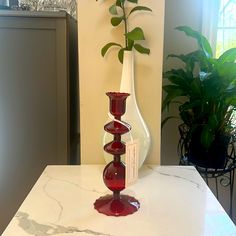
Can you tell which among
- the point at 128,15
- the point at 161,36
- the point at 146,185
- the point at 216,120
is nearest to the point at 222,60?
the point at 216,120

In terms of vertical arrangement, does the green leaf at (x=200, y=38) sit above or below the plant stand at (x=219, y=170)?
above

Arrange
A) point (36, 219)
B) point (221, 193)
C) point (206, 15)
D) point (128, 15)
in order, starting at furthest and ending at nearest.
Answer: point (221, 193) → point (206, 15) → point (128, 15) → point (36, 219)

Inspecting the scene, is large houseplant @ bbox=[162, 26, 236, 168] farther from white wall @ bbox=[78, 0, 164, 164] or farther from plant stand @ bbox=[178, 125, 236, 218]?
white wall @ bbox=[78, 0, 164, 164]

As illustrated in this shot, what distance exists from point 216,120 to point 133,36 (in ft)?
2.22

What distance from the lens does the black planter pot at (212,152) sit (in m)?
1.61

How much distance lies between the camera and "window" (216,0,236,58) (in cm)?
199

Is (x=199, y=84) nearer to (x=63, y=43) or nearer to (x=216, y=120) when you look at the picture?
(x=216, y=120)

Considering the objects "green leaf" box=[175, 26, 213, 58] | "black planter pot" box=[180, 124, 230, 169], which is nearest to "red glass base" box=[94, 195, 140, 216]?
"black planter pot" box=[180, 124, 230, 169]

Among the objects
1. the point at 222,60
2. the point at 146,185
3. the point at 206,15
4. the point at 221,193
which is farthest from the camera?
the point at 221,193

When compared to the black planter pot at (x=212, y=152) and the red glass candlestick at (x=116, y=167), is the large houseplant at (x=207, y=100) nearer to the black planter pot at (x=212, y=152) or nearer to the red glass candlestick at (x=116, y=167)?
the black planter pot at (x=212, y=152)

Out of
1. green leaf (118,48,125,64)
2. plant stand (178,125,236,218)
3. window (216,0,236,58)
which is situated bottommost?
plant stand (178,125,236,218)

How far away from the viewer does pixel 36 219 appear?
0.89 meters

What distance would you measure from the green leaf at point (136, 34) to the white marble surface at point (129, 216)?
52 cm

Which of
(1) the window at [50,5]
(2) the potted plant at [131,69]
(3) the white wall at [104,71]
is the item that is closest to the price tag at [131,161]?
(2) the potted plant at [131,69]
